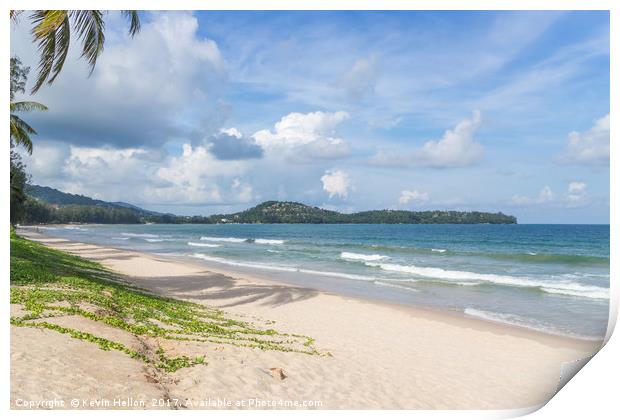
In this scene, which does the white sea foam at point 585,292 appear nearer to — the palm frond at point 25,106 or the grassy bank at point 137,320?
the grassy bank at point 137,320

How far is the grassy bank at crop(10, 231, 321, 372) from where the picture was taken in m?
6.18

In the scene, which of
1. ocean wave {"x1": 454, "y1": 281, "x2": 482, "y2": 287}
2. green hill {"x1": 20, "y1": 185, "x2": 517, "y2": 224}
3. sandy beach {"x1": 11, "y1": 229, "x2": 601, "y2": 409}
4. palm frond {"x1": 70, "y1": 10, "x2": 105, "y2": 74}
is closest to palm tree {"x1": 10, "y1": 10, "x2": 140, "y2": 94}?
palm frond {"x1": 70, "y1": 10, "x2": 105, "y2": 74}

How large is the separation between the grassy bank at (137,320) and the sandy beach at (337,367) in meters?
0.22

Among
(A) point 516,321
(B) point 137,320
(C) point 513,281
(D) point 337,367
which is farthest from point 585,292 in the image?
(B) point 137,320

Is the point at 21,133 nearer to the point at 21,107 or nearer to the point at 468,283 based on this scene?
the point at 21,107

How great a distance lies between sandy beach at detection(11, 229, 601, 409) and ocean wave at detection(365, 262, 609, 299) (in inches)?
319

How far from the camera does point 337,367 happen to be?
6.80 meters

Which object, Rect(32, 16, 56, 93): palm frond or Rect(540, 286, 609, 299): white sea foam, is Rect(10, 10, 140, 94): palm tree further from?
Rect(540, 286, 609, 299): white sea foam

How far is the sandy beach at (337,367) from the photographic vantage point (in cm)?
496

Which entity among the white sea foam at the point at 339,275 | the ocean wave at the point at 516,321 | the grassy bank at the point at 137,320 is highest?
the grassy bank at the point at 137,320

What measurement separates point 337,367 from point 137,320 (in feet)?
12.6

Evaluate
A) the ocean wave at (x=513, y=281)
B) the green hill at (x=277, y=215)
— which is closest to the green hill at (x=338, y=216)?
the green hill at (x=277, y=215)
